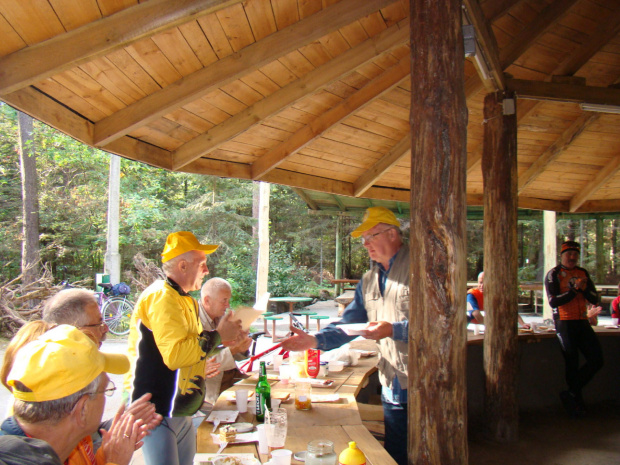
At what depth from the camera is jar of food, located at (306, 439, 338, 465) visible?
2.22 meters

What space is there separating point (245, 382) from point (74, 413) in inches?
88.6

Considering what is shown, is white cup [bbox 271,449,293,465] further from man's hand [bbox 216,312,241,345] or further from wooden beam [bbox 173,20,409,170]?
wooden beam [bbox 173,20,409,170]

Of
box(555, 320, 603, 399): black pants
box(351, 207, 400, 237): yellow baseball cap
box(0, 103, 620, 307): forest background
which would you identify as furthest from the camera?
box(0, 103, 620, 307): forest background

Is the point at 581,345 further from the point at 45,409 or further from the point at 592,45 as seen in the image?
the point at 45,409

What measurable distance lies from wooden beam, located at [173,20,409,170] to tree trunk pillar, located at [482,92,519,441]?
1.58 meters

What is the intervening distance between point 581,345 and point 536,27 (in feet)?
12.5

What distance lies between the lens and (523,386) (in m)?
6.71

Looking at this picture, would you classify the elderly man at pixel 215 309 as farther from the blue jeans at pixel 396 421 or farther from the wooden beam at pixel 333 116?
the wooden beam at pixel 333 116

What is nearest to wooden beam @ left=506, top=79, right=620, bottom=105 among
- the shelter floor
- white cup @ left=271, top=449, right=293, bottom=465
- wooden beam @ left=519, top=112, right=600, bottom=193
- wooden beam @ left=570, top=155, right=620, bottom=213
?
wooden beam @ left=519, top=112, right=600, bottom=193

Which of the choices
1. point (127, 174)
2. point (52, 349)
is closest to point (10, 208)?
point (127, 174)

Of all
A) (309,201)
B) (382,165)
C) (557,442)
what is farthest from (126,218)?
(557,442)

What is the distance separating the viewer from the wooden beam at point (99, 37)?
2830mm

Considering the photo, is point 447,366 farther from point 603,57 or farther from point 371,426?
point 603,57

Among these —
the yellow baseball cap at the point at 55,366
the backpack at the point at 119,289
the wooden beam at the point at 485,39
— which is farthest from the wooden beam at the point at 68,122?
the backpack at the point at 119,289
